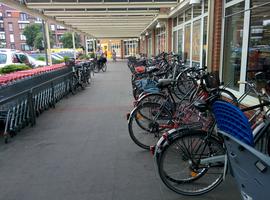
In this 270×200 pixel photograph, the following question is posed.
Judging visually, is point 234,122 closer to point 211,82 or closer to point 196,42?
point 211,82

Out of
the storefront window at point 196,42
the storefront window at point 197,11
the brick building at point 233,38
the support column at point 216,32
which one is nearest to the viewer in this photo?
the brick building at point 233,38

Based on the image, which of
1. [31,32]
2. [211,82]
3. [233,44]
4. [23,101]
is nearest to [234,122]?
[211,82]

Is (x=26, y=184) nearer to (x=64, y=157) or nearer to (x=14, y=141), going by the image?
(x=64, y=157)

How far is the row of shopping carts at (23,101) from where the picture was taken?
4208 millimetres

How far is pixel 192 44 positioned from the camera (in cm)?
784

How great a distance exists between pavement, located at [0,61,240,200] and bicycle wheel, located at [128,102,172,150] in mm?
181

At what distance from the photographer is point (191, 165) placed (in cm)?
257

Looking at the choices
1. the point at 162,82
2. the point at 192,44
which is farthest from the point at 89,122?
the point at 192,44

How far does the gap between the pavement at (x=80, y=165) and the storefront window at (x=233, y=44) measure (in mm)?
2278

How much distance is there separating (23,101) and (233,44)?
4106 millimetres

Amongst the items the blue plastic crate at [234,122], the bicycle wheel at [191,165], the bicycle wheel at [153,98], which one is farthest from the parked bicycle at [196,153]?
the bicycle wheel at [153,98]

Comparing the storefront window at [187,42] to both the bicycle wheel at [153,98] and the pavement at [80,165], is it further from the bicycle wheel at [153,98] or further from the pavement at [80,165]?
the bicycle wheel at [153,98]

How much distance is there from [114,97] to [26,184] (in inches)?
190

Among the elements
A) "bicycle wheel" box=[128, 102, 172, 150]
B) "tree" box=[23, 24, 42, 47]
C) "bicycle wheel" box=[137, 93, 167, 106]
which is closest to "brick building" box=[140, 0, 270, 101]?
"bicycle wheel" box=[137, 93, 167, 106]
